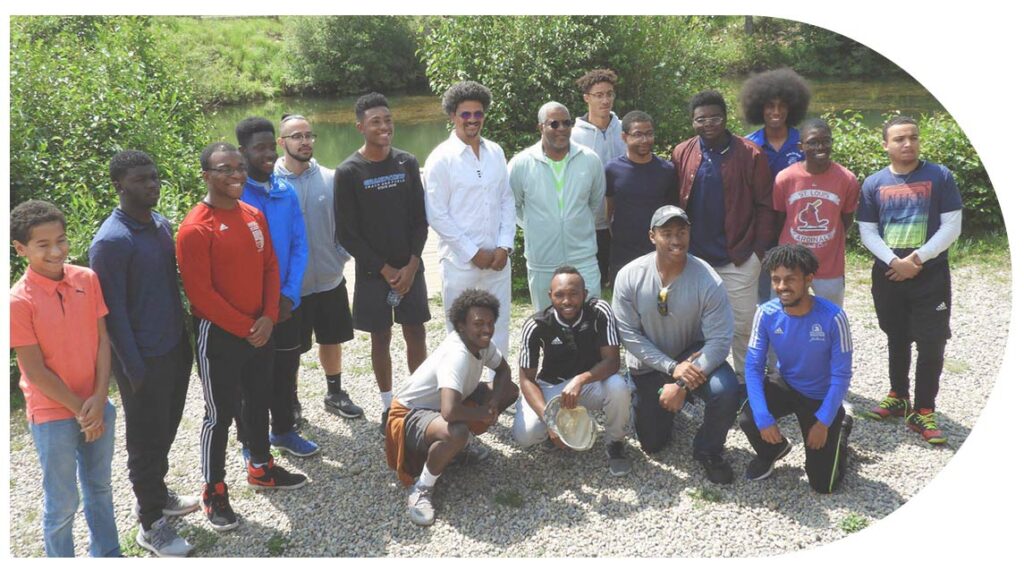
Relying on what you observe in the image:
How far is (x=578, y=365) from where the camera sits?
4.84 metres

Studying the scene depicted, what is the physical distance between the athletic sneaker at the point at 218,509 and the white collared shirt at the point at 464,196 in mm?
1970

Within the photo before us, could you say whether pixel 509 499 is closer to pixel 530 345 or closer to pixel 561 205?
pixel 530 345

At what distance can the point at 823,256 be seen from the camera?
16.7 ft

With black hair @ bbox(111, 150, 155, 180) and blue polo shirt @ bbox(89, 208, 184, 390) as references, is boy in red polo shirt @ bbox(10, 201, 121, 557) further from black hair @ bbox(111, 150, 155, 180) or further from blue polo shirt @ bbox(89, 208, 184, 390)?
black hair @ bbox(111, 150, 155, 180)

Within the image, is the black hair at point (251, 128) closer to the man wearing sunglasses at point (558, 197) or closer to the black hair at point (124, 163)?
the black hair at point (124, 163)

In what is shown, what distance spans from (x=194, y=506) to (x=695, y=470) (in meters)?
2.78

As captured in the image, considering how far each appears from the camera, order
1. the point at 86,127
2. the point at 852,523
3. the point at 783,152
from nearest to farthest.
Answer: the point at 852,523 → the point at 783,152 → the point at 86,127

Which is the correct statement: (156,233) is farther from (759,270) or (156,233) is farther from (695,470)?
(759,270)

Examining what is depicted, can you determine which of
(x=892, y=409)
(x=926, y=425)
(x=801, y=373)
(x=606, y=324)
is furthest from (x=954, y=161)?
(x=606, y=324)

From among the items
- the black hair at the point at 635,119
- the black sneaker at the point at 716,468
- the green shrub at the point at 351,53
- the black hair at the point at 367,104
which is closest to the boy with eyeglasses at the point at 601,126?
the black hair at the point at 635,119

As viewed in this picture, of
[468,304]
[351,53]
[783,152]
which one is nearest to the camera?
[468,304]

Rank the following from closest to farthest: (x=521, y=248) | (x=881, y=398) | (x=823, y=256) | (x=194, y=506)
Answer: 1. (x=194, y=506)
2. (x=823, y=256)
3. (x=881, y=398)
4. (x=521, y=248)

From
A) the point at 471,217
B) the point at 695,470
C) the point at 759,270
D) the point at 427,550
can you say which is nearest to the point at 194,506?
the point at 427,550

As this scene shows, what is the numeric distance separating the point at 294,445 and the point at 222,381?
0.99 metres
